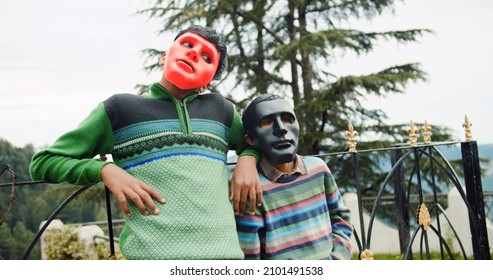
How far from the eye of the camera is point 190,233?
76.0 inches

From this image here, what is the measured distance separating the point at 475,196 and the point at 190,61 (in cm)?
210

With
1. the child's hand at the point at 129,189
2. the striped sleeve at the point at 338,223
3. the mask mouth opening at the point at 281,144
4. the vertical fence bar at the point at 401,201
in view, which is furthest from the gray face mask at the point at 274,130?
the vertical fence bar at the point at 401,201

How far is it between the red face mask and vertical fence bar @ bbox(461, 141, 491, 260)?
1.91 m

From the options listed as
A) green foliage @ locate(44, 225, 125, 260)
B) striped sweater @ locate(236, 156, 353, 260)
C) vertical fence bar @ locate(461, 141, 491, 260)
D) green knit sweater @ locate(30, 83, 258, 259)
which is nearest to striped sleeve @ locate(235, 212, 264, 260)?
striped sweater @ locate(236, 156, 353, 260)

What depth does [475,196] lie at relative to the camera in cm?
340

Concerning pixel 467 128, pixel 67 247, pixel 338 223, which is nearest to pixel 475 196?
pixel 467 128

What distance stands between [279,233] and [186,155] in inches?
18.1

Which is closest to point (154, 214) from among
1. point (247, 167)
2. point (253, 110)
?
point (247, 167)

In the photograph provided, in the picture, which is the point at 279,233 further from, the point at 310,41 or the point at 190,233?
the point at 310,41

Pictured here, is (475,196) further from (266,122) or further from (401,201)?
(266,122)

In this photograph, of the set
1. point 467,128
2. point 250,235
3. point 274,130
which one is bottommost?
point 250,235

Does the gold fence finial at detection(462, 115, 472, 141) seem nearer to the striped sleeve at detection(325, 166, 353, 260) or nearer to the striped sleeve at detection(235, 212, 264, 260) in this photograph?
the striped sleeve at detection(325, 166, 353, 260)

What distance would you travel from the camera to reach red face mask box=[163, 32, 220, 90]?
81.8 inches

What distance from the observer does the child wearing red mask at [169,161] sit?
194 cm
